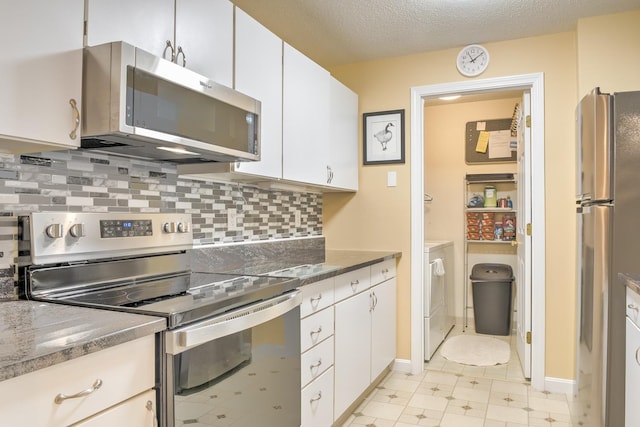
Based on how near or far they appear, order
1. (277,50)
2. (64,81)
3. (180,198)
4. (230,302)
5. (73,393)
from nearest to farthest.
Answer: (73,393) < (64,81) < (230,302) < (180,198) < (277,50)

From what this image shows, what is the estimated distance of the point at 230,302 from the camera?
1.37m

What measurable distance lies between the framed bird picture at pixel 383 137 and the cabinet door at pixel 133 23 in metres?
1.98

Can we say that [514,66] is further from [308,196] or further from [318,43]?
[308,196]

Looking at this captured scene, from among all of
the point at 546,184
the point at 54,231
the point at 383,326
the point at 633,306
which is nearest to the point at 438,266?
the point at 383,326

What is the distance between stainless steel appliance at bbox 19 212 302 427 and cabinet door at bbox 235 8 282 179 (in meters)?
0.51

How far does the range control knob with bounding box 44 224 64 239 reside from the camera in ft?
4.52

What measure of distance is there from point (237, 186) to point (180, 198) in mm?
465

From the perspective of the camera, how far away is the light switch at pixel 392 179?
3.26 m

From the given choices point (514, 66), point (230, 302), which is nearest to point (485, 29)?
point (514, 66)

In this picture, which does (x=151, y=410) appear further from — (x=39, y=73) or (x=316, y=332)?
(x=316, y=332)

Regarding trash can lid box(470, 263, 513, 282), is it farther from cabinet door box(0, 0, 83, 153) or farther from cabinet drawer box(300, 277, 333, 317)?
cabinet door box(0, 0, 83, 153)

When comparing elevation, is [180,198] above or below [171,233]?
above

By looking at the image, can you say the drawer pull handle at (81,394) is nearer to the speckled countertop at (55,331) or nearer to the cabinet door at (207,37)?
the speckled countertop at (55,331)

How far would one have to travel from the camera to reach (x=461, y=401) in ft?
8.94
